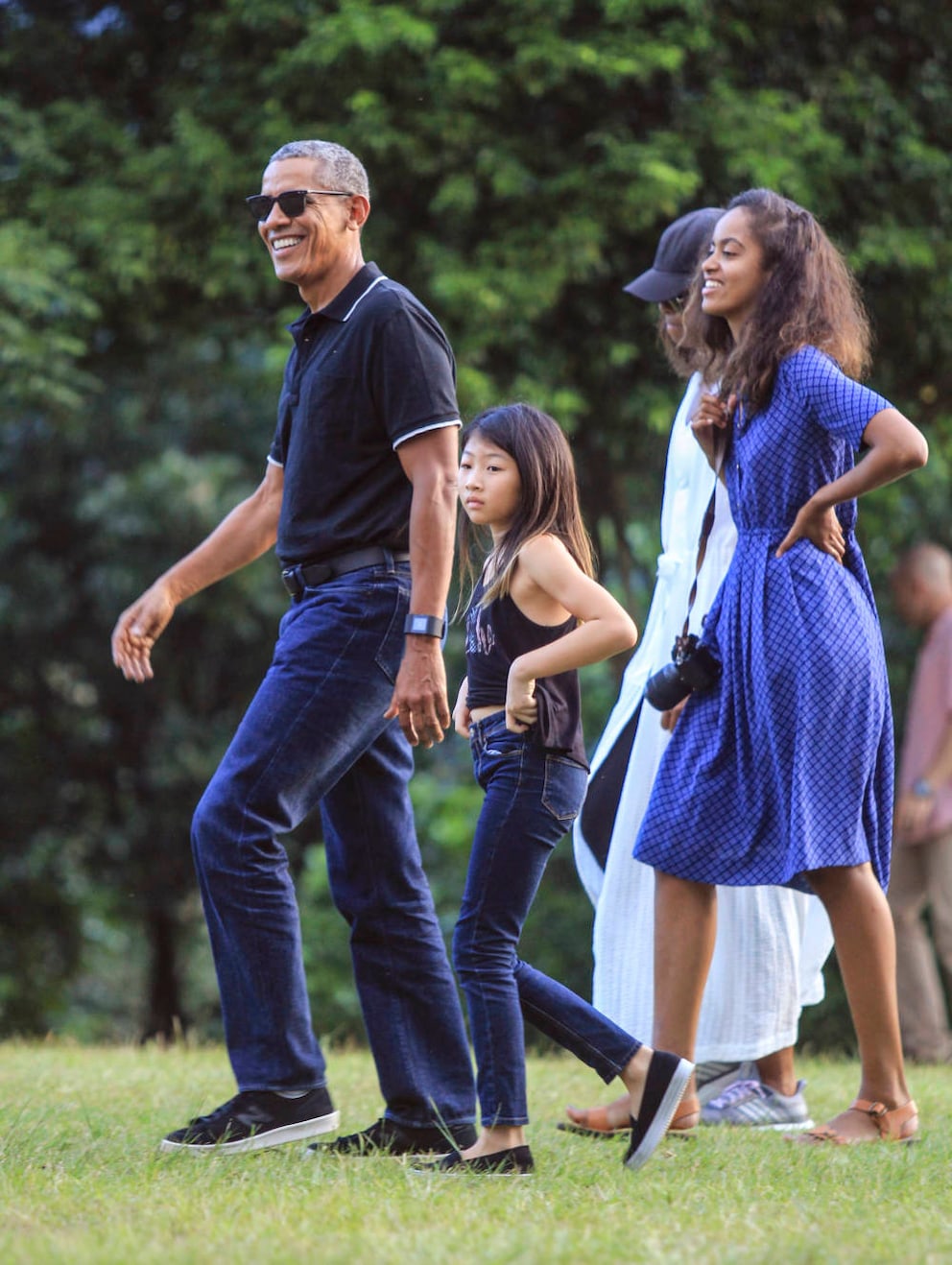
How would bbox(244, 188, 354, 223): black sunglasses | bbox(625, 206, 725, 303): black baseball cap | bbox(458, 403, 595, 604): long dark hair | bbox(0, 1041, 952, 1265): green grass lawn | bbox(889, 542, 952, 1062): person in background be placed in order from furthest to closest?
1. bbox(889, 542, 952, 1062): person in background
2. bbox(625, 206, 725, 303): black baseball cap
3. bbox(244, 188, 354, 223): black sunglasses
4. bbox(458, 403, 595, 604): long dark hair
5. bbox(0, 1041, 952, 1265): green grass lawn

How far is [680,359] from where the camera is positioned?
14.3ft

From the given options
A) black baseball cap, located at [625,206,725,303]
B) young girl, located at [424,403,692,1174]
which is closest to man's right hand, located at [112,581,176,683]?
young girl, located at [424,403,692,1174]

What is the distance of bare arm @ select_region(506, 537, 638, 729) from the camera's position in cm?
323

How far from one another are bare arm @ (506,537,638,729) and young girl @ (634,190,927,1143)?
1.83ft

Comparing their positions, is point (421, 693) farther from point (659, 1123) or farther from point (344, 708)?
point (659, 1123)

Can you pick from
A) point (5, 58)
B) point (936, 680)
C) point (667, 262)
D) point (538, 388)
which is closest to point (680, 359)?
point (667, 262)

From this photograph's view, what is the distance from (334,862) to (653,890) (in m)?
1.04

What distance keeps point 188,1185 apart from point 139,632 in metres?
1.33

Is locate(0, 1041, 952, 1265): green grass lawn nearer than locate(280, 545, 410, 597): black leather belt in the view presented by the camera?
Yes

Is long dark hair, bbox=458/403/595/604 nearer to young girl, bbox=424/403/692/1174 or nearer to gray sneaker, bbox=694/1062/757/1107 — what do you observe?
young girl, bbox=424/403/692/1174

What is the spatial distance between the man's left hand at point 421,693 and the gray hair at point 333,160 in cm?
110

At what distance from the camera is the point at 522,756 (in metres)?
3.32

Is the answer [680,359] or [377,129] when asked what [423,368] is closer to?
[680,359]

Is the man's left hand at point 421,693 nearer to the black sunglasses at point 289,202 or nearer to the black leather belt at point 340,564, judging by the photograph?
the black leather belt at point 340,564
